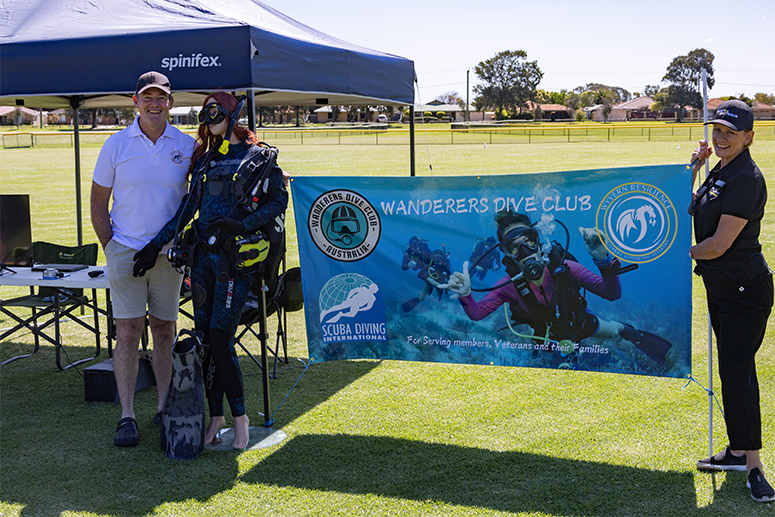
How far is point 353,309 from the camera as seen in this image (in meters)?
4.71

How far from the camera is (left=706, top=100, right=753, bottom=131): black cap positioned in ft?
11.2

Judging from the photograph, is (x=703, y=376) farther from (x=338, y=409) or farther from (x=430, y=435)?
(x=338, y=409)

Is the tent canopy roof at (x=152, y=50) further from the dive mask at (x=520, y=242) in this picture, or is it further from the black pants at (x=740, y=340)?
the black pants at (x=740, y=340)

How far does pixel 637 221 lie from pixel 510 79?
→ 11466cm

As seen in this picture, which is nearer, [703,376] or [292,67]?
[292,67]

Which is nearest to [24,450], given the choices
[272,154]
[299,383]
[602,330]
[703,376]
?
[299,383]

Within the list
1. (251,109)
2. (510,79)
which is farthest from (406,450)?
(510,79)

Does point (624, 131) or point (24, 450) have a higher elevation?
point (624, 131)

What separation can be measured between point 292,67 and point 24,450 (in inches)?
120

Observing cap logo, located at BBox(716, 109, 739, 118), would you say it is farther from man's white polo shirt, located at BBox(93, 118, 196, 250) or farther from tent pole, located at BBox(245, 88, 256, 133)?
man's white polo shirt, located at BBox(93, 118, 196, 250)

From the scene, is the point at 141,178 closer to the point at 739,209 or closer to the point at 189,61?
the point at 189,61

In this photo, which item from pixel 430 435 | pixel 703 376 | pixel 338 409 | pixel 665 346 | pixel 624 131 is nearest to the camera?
pixel 665 346

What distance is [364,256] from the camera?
15.3 ft

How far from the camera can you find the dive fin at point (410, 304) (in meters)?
4.60
